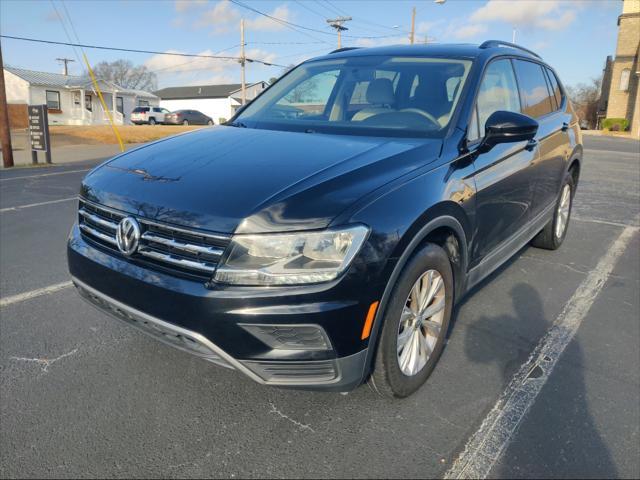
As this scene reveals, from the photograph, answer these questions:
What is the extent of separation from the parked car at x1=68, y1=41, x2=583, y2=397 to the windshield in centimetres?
2

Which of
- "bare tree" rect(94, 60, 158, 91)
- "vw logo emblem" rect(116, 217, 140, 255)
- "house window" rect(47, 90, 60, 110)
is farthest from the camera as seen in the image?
"bare tree" rect(94, 60, 158, 91)

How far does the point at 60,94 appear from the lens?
1721 inches

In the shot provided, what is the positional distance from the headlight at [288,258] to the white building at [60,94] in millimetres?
45343

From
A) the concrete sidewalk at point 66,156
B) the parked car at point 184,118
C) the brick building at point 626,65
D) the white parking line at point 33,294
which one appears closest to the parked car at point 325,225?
the white parking line at point 33,294

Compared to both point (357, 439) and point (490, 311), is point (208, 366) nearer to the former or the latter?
point (357, 439)

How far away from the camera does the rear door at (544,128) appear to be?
4168mm

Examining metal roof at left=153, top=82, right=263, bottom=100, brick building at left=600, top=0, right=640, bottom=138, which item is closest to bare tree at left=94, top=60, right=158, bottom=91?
metal roof at left=153, top=82, right=263, bottom=100

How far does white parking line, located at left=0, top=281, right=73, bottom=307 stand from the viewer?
3.91 meters

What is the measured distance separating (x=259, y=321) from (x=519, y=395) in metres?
1.58

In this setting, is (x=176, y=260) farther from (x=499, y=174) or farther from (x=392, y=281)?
(x=499, y=174)

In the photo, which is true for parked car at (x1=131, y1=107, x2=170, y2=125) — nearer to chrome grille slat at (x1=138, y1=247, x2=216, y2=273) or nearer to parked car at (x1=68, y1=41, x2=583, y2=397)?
parked car at (x1=68, y1=41, x2=583, y2=397)

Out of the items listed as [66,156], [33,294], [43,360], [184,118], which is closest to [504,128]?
[43,360]

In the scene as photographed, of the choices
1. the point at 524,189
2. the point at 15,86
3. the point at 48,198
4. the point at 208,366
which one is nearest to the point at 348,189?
the point at 208,366

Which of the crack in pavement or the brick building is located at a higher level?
the brick building
